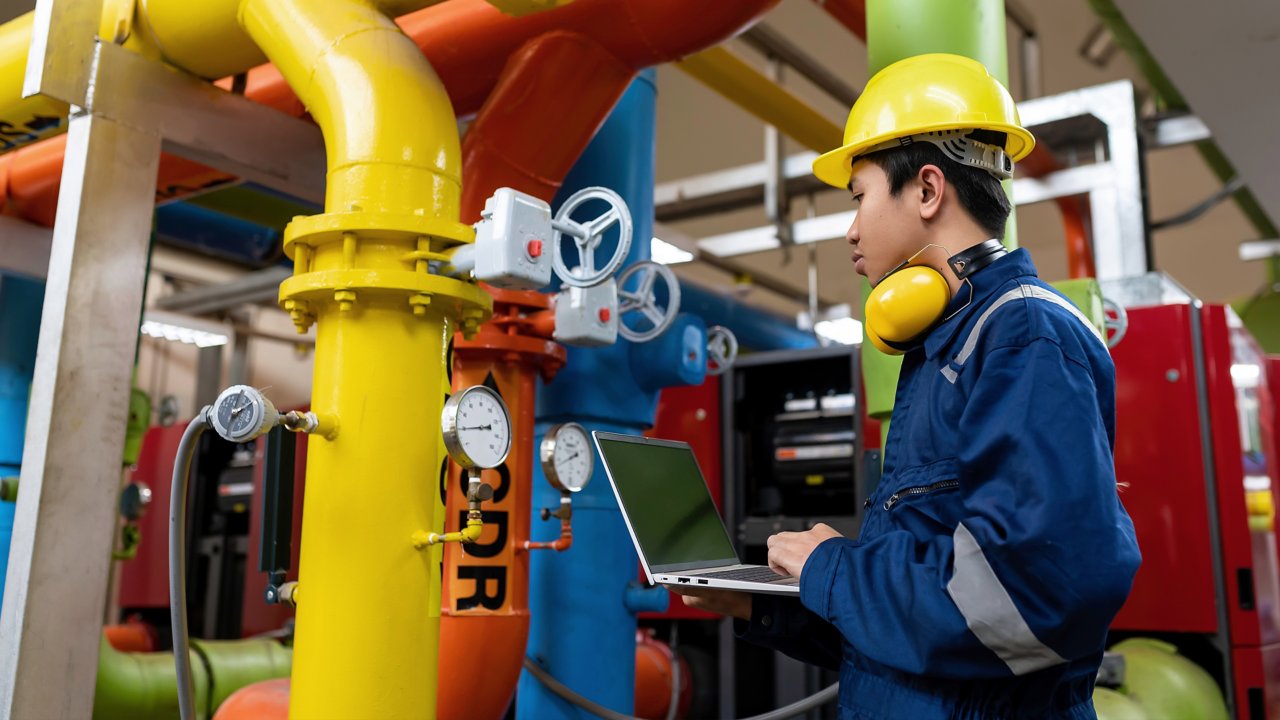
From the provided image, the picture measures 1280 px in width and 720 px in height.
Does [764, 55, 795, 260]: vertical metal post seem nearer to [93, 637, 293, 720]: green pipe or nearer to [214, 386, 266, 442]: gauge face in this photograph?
[93, 637, 293, 720]: green pipe

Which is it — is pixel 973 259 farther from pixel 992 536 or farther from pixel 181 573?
pixel 181 573

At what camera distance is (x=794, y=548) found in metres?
1.25

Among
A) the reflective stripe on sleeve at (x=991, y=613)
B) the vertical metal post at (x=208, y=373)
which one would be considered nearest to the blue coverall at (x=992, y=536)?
the reflective stripe on sleeve at (x=991, y=613)

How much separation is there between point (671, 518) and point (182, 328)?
5797 mm

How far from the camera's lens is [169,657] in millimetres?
4062

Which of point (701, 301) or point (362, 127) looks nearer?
point (362, 127)

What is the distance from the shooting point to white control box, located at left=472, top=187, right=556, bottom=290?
1.68m

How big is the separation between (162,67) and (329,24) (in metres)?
0.57

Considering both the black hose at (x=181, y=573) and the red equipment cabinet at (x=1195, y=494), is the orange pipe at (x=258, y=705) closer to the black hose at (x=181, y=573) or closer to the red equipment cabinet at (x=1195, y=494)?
the black hose at (x=181, y=573)

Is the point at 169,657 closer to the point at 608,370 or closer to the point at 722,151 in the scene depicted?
the point at 608,370

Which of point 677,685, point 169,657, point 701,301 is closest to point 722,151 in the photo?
point 701,301

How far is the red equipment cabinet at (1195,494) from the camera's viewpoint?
310 cm

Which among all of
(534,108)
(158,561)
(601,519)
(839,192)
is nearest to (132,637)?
(158,561)

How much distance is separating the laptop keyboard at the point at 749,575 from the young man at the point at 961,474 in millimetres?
33
